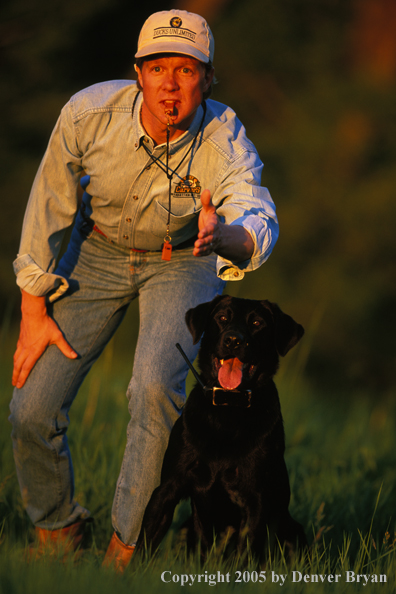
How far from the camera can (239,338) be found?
3107 millimetres

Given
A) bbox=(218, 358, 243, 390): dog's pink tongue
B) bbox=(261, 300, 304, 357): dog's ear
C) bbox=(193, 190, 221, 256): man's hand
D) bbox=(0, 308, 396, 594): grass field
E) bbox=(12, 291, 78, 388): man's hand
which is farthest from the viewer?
bbox=(12, 291, 78, 388): man's hand

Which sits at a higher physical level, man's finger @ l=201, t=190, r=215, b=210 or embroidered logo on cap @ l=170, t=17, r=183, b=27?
embroidered logo on cap @ l=170, t=17, r=183, b=27

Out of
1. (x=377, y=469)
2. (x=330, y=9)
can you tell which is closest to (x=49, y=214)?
(x=377, y=469)

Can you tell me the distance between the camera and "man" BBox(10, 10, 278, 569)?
10.0ft

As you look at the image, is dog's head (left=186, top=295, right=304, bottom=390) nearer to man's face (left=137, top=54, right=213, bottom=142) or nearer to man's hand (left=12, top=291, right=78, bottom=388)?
man's hand (left=12, top=291, right=78, bottom=388)

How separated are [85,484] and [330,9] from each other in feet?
38.1

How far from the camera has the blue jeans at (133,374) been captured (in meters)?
3.10

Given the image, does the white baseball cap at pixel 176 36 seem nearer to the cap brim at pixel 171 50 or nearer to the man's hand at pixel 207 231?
the cap brim at pixel 171 50

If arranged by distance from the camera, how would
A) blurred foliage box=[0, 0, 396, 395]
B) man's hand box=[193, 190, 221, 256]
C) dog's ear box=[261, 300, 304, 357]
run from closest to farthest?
1. man's hand box=[193, 190, 221, 256]
2. dog's ear box=[261, 300, 304, 357]
3. blurred foliage box=[0, 0, 396, 395]

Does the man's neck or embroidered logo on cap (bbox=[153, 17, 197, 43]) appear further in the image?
the man's neck

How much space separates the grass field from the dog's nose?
859 millimetres

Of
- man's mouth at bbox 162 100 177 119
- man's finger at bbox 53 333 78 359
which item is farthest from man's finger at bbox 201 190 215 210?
man's finger at bbox 53 333 78 359

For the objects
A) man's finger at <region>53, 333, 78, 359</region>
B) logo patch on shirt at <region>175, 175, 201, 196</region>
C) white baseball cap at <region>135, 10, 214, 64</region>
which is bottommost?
man's finger at <region>53, 333, 78, 359</region>

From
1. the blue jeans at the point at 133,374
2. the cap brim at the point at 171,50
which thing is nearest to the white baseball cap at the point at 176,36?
the cap brim at the point at 171,50
